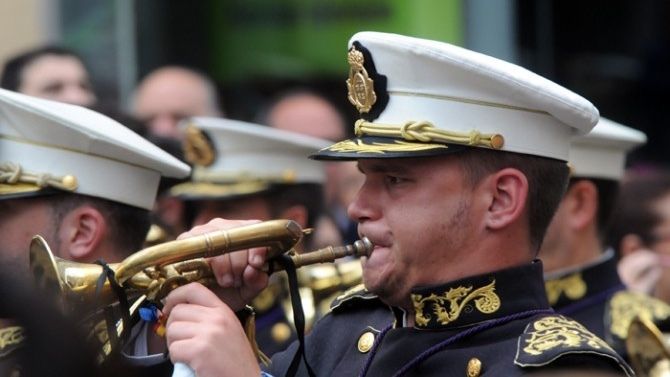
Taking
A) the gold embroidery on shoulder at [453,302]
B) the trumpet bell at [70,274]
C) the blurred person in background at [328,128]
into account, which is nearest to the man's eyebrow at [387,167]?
the gold embroidery on shoulder at [453,302]

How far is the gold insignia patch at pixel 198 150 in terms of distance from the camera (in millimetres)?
7598

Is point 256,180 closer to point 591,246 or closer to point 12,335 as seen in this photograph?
point 591,246

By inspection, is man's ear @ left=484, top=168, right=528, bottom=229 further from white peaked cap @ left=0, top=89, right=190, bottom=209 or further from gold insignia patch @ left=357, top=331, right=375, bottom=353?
white peaked cap @ left=0, top=89, right=190, bottom=209

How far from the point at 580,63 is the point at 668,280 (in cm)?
375

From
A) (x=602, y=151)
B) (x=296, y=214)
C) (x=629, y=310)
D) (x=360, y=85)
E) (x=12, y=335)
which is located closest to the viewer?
(x=12, y=335)

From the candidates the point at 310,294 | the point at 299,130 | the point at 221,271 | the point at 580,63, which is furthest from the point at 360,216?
the point at 580,63

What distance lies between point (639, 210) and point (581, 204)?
1029mm

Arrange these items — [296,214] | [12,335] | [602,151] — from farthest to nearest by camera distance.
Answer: [296,214] → [602,151] → [12,335]

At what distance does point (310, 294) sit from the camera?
7.30 metres

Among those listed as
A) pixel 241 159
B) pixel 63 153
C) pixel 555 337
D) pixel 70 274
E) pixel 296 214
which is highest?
pixel 63 153

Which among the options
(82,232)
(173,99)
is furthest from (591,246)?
(173,99)

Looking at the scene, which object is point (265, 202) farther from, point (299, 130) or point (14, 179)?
point (14, 179)

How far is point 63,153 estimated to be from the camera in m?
5.11

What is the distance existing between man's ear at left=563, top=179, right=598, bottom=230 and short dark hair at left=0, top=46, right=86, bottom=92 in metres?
2.54
